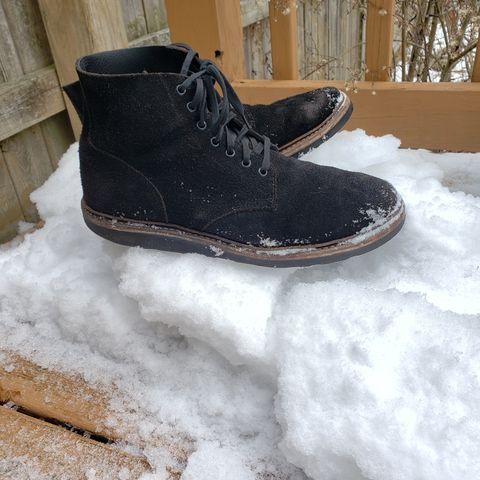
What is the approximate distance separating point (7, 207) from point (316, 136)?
0.91m

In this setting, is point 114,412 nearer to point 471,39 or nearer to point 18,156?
point 18,156

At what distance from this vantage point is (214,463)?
572mm

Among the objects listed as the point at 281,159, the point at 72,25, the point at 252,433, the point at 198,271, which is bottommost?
the point at 252,433

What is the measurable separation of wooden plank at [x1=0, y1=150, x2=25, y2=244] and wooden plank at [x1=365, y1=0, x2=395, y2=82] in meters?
0.99

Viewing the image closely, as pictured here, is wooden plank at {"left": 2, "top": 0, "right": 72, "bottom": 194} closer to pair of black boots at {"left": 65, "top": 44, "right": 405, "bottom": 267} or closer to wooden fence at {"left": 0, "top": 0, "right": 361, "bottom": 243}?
wooden fence at {"left": 0, "top": 0, "right": 361, "bottom": 243}

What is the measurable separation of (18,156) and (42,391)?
0.92 m

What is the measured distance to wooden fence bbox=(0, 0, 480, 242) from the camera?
3.85 ft

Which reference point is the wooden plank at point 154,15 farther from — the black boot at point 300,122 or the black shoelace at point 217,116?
the black shoelace at point 217,116

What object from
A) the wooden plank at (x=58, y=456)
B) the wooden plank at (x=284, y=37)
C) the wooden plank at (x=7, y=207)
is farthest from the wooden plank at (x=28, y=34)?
the wooden plank at (x=58, y=456)

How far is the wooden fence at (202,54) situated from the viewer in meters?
1.17

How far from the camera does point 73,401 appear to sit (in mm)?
664

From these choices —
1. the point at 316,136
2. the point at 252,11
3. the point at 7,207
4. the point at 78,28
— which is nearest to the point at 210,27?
the point at 78,28

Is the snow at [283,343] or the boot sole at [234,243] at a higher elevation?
the boot sole at [234,243]

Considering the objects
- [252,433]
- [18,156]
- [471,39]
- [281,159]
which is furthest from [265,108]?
[471,39]
